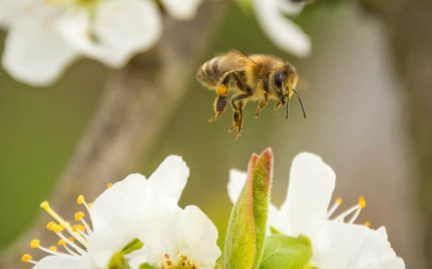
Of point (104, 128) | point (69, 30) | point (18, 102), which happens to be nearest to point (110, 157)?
point (104, 128)

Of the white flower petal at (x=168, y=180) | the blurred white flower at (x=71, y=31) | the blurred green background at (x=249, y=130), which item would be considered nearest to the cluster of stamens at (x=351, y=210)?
the white flower petal at (x=168, y=180)

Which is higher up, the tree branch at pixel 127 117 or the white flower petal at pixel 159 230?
the white flower petal at pixel 159 230

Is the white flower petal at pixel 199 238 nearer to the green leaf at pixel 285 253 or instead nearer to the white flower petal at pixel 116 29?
the green leaf at pixel 285 253

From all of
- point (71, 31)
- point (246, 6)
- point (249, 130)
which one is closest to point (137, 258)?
point (71, 31)

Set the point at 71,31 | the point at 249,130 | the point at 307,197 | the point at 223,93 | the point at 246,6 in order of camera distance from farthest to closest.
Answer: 1. the point at 249,130
2. the point at 246,6
3. the point at 71,31
4. the point at 223,93
5. the point at 307,197

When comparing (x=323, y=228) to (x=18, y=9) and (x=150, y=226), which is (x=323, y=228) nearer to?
(x=150, y=226)

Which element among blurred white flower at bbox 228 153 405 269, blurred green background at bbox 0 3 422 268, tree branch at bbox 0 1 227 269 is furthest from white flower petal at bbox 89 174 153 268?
blurred green background at bbox 0 3 422 268

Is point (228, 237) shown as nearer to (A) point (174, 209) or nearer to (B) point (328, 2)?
(A) point (174, 209)
